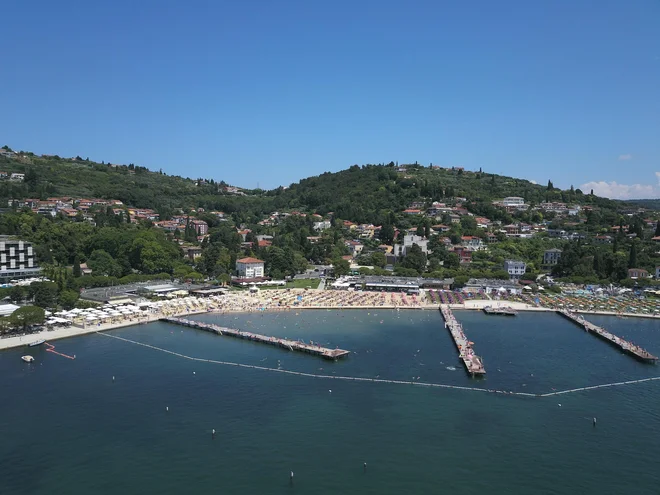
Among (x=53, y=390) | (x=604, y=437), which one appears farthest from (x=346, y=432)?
(x=53, y=390)

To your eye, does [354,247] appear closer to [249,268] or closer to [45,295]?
[249,268]

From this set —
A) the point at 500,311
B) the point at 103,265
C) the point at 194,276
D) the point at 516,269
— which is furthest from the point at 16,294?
the point at 516,269

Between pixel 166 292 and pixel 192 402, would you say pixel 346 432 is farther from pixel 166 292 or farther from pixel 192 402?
pixel 166 292

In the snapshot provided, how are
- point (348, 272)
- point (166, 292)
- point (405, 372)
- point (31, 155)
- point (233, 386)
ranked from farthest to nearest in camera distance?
point (31, 155) < point (348, 272) < point (166, 292) < point (405, 372) < point (233, 386)

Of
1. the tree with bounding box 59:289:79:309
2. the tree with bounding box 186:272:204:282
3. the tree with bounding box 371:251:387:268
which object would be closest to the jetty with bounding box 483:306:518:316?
the tree with bounding box 371:251:387:268

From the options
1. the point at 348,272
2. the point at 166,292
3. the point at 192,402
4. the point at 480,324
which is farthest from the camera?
the point at 348,272

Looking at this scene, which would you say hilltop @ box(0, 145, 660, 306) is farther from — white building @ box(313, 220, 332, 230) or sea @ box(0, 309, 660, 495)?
sea @ box(0, 309, 660, 495)

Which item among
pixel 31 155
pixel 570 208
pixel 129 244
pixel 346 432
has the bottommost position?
pixel 346 432
